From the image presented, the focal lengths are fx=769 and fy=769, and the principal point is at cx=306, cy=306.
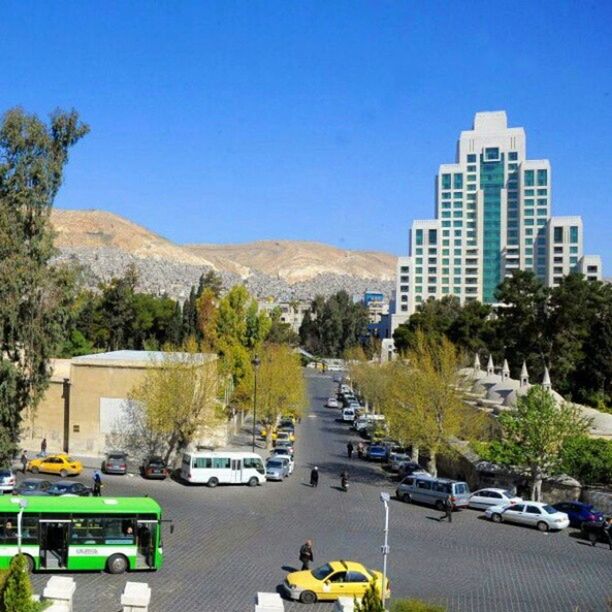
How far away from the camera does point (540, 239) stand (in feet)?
452

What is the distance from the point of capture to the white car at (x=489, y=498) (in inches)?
1132

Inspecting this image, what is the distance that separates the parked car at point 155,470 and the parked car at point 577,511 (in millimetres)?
16521

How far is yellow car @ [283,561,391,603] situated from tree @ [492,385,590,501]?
1429 centimetres

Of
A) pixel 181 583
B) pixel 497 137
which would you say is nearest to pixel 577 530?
pixel 181 583

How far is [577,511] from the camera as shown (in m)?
27.4

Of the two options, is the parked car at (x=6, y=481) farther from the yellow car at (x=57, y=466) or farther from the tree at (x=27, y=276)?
the yellow car at (x=57, y=466)

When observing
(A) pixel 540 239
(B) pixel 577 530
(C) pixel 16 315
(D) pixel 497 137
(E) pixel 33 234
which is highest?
(D) pixel 497 137

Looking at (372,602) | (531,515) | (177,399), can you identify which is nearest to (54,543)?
(372,602)

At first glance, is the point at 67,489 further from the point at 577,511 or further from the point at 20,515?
the point at 577,511

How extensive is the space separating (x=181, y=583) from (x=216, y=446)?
2350cm

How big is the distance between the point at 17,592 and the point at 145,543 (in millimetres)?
6813

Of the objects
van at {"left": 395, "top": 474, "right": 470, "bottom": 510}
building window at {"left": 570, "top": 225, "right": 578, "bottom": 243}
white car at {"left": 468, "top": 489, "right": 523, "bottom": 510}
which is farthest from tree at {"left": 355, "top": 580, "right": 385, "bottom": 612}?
building window at {"left": 570, "top": 225, "right": 578, "bottom": 243}

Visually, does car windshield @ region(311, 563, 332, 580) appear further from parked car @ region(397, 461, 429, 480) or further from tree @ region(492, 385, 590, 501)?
parked car @ region(397, 461, 429, 480)

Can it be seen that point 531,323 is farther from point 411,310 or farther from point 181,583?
point 411,310
